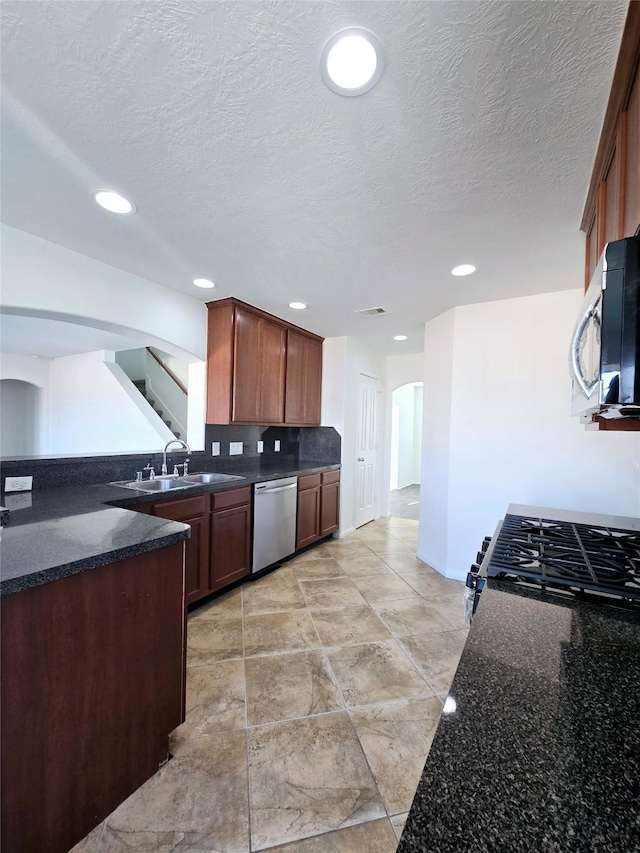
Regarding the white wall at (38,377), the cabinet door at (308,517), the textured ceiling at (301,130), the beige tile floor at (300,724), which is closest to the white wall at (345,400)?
the cabinet door at (308,517)

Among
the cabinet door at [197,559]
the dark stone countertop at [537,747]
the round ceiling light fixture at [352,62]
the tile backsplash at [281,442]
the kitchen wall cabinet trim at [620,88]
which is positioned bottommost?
the cabinet door at [197,559]

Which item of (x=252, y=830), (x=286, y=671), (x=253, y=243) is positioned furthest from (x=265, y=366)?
(x=252, y=830)

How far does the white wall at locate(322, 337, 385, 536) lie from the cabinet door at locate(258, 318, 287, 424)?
0.79m

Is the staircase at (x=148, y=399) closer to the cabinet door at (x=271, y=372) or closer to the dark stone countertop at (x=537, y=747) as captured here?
the cabinet door at (x=271, y=372)

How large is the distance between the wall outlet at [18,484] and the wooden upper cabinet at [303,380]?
7.40ft

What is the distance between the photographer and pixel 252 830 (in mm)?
1191

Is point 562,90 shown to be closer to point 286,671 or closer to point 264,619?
point 286,671

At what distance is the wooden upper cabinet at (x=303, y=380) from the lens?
12.8 feet

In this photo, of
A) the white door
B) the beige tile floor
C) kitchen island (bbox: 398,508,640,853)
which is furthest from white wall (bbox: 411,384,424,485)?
kitchen island (bbox: 398,508,640,853)

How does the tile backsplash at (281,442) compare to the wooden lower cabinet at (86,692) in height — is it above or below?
above

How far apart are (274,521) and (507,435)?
221 cm

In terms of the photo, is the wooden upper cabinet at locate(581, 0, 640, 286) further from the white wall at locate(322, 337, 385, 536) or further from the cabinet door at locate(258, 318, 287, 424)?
the white wall at locate(322, 337, 385, 536)

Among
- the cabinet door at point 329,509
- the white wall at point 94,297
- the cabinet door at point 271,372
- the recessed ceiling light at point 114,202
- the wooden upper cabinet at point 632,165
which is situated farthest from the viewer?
the cabinet door at point 329,509

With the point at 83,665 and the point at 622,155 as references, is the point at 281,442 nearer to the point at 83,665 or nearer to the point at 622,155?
the point at 83,665
